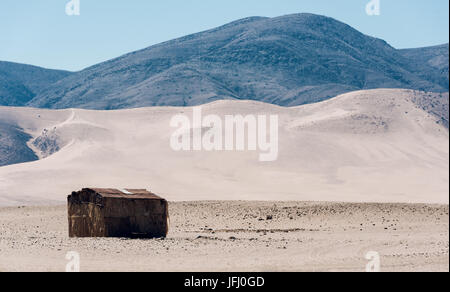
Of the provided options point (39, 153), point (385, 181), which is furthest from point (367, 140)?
point (39, 153)

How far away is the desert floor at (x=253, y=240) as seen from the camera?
15344 millimetres

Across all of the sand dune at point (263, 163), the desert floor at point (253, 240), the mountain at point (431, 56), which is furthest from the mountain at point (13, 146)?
the mountain at point (431, 56)

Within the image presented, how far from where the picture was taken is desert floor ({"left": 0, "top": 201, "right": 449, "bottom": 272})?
604 inches

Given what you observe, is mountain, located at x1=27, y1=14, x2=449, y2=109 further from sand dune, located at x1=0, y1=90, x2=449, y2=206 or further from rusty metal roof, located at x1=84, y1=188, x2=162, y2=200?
rusty metal roof, located at x1=84, y1=188, x2=162, y2=200

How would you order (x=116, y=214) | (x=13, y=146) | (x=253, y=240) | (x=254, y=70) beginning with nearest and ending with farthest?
(x=253, y=240) → (x=116, y=214) → (x=13, y=146) → (x=254, y=70)

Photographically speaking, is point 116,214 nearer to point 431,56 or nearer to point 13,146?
point 13,146

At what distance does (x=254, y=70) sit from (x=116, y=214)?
9732cm

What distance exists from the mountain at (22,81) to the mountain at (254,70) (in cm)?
474

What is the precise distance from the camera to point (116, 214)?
68.3 feet

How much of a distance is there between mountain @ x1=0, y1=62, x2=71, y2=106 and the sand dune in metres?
67.9

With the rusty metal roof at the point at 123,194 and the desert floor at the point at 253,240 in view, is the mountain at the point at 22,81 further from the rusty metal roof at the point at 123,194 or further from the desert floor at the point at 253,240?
the rusty metal roof at the point at 123,194

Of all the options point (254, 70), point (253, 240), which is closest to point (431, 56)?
point (254, 70)

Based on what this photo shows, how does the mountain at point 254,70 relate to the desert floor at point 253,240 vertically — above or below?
above

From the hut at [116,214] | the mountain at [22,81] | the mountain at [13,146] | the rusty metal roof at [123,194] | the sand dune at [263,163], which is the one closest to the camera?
the hut at [116,214]
